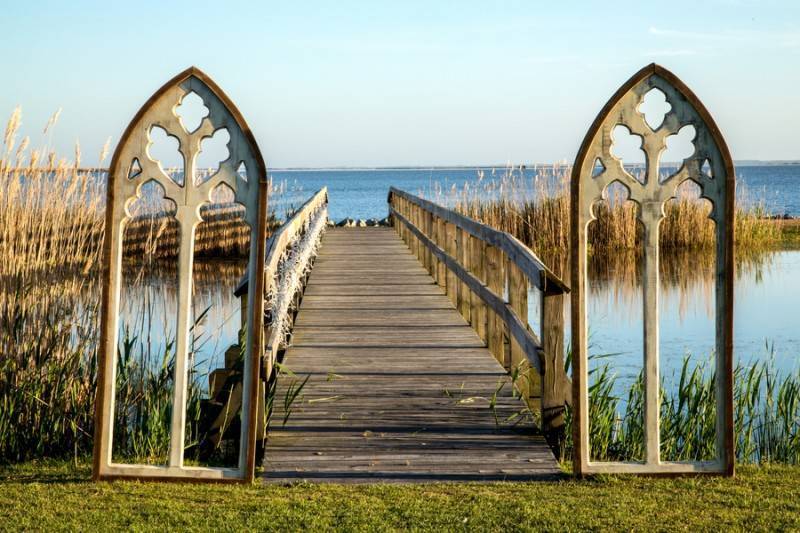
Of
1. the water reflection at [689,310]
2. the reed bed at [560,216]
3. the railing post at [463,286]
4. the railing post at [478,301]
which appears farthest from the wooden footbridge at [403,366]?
the reed bed at [560,216]

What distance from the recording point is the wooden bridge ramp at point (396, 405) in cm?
505

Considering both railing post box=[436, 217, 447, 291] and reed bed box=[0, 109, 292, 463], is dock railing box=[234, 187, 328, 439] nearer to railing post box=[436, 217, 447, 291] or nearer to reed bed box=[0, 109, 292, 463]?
reed bed box=[0, 109, 292, 463]


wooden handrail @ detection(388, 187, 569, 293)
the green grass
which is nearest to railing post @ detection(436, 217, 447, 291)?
wooden handrail @ detection(388, 187, 569, 293)

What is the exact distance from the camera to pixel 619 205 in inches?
805

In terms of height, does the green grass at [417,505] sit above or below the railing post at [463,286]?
below

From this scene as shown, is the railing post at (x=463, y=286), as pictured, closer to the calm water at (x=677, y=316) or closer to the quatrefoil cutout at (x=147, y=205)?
the calm water at (x=677, y=316)

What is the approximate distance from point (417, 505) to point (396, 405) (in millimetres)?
1891

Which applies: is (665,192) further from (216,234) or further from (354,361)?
(216,234)

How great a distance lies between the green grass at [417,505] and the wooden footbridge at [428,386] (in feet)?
1.07

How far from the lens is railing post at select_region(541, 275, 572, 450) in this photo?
5.41m

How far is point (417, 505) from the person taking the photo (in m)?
4.38

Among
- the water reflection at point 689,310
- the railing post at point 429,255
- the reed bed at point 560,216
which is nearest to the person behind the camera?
the water reflection at point 689,310

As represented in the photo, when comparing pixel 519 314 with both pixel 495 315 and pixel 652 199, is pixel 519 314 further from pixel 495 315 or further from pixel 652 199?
pixel 652 199

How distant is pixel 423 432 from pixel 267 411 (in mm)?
993
